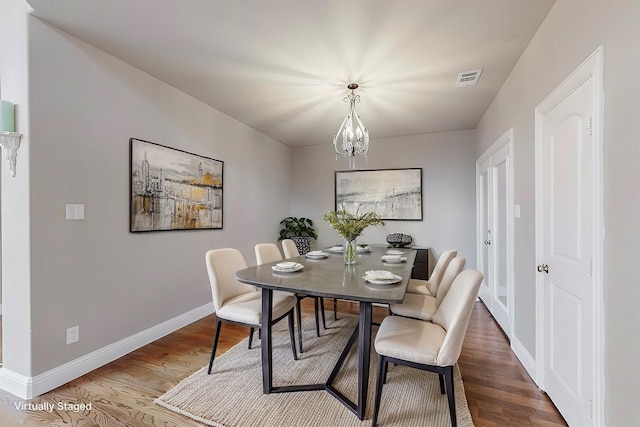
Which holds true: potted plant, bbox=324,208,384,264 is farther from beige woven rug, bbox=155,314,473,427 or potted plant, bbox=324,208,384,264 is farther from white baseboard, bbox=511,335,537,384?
white baseboard, bbox=511,335,537,384

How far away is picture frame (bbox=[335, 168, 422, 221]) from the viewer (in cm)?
482

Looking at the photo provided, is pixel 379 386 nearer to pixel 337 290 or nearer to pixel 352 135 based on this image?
pixel 337 290

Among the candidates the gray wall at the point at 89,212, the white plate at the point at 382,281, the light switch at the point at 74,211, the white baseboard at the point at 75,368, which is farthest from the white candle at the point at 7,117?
the white plate at the point at 382,281

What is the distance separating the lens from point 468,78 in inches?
110

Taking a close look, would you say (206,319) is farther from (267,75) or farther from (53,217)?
(267,75)

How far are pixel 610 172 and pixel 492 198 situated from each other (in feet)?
7.93

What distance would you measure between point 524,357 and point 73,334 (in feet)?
11.7

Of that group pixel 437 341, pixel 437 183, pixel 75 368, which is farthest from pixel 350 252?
pixel 437 183

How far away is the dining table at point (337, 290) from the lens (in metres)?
1.60

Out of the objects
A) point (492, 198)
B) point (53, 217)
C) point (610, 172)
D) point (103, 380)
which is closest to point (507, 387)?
point (610, 172)

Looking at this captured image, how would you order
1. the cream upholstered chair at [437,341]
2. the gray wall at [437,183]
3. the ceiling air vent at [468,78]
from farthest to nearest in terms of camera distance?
the gray wall at [437,183] < the ceiling air vent at [468,78] < the cream upholstered chair at [437,341]

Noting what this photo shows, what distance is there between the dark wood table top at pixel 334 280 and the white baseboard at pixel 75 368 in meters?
1.42

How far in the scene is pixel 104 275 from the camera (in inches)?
94.0

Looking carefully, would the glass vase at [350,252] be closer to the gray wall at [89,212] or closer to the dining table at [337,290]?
the dining table at [337,290]
